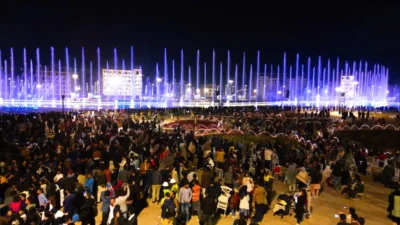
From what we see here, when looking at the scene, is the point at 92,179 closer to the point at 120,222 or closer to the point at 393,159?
the point at 120,222

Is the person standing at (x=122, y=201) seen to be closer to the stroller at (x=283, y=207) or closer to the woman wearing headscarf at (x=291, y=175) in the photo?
the stroller at (x=283, y=207)

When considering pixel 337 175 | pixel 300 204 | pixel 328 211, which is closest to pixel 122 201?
pixel 300 204

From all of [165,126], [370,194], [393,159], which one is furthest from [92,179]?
[165,126]

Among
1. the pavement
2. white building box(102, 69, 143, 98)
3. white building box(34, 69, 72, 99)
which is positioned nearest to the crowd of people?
the pavement

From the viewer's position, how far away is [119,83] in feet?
387

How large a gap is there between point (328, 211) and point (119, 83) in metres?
112

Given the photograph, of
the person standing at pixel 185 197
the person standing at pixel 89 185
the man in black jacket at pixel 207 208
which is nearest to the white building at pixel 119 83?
the person standing at pixel 89 185

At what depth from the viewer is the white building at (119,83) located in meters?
112

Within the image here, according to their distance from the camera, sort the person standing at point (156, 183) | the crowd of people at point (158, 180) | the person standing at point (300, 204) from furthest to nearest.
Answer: the person standing at point (156, 183), the person standing at point (300, 204), the crowd of people at point (158, 180)

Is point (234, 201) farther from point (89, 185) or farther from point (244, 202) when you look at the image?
point (89, 185)

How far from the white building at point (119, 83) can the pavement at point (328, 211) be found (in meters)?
92.0

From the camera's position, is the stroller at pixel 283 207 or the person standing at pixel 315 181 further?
the person standing at pixel 315 181

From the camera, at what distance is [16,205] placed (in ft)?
28.4

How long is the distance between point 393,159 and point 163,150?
994 centimetres
